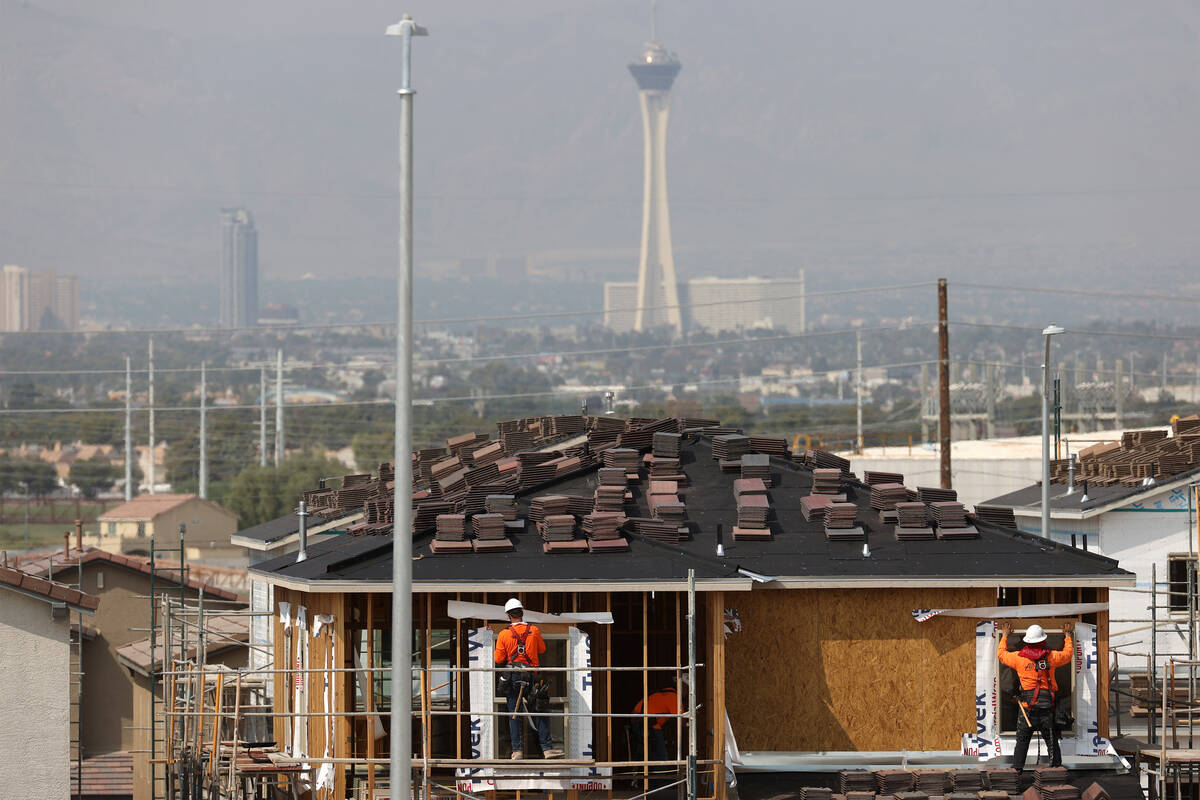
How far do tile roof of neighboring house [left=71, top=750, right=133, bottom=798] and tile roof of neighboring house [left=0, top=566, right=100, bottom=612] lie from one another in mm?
12019

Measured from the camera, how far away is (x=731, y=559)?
2325cm

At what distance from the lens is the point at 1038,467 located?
237 ft

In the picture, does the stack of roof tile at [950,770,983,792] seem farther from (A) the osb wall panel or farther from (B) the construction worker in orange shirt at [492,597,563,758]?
(B) the construction worker in orange shirt at [492,597,563,758]

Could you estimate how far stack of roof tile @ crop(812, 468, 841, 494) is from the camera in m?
25.3

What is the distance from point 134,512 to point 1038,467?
51550 millimetres

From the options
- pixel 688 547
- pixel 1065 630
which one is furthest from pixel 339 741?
pixel 1065 630

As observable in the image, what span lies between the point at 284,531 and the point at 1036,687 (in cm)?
2073

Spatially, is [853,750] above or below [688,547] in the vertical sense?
below

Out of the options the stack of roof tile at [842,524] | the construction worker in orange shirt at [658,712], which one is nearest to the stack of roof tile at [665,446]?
the stack of roof tile at [842,524]

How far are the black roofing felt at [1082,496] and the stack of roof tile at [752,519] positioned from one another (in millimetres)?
14894

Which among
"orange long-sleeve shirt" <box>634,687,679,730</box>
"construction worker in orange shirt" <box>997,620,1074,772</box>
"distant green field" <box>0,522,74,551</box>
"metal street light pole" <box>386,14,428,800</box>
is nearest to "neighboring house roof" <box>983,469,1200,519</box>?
"construction worker in orange shirt" <box>997,620,1074,772</box>

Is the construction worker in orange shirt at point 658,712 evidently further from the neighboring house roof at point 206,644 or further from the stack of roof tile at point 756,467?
the neighboring house roof at point 206,644

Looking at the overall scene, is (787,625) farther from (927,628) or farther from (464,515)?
(464,515)

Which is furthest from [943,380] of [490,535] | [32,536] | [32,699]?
[32,536]
